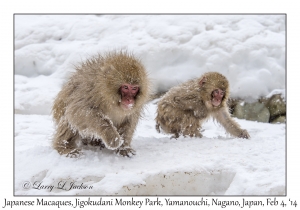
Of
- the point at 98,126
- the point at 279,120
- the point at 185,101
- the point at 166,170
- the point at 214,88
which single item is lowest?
the point at 166,170

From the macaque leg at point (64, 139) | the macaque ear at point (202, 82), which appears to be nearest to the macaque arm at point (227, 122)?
the macaque ear at point (202, 82)

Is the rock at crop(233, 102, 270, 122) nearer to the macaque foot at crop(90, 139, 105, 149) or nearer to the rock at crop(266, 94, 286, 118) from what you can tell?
the rock at crop(266, 94, 286, 118)

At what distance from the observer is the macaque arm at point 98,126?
16.1ft

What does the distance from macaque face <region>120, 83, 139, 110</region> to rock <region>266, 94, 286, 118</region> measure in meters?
6.15

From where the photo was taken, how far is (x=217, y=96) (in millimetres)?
6844

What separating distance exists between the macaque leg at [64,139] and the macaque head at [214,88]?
269cm

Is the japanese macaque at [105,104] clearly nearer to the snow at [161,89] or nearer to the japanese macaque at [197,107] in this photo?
the snow at [161,89]

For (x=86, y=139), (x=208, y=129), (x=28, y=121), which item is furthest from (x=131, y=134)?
(x=208, y=129)

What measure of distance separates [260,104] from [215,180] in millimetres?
5964

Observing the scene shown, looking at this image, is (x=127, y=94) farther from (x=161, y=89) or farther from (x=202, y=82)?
(x=161, y=89)

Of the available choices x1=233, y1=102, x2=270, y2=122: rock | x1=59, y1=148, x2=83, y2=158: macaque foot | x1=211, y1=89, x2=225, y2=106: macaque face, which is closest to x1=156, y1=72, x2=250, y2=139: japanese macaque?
x1=211, y1=89, x2=225, y2=106: macaque face

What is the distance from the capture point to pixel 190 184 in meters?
4.52

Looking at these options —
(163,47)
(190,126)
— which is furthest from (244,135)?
(163,47)

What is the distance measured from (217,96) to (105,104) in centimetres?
257
